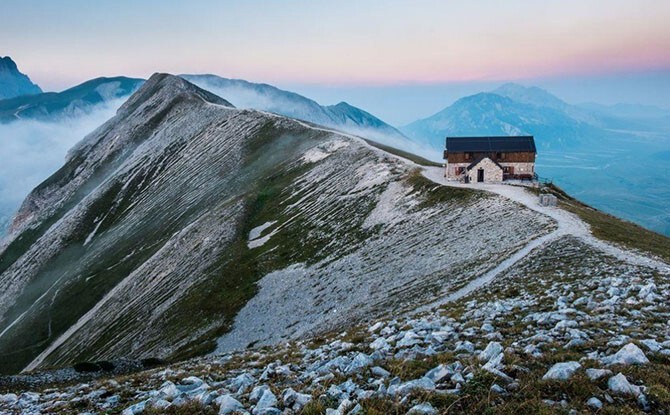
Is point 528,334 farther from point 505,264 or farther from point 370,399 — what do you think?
point 505,264

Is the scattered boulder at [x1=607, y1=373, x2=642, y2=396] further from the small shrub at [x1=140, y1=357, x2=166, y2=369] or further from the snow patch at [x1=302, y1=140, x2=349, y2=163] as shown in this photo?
the snow patch at [x1=302, y1=140, x2=349, y2=163]

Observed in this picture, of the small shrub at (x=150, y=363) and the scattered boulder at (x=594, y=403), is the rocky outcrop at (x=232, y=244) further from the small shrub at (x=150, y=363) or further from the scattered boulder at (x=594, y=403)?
the scattered boulder at (x=594, y=403)

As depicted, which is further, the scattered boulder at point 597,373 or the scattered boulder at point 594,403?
the scattered boulder at point 597,373

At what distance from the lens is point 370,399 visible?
456 inches

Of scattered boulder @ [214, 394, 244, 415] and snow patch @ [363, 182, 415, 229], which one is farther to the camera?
snow patch @ [363, 182, 415, 229]

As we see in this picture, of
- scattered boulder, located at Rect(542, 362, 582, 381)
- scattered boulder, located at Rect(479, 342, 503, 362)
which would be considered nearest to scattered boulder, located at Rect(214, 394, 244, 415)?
scattered boulder, located at Rect(479, 342, 503, 362)

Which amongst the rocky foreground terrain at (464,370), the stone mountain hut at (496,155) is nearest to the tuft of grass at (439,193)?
the stone mountain hut at (496,155)

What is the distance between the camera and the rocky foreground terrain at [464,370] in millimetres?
10844

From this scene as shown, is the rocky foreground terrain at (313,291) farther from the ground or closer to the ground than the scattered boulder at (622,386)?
closer to the ground

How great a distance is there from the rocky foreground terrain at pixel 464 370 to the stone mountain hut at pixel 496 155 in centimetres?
5723

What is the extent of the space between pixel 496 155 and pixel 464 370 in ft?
254

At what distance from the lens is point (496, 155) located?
272 ft

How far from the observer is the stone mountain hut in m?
Result: 79.6

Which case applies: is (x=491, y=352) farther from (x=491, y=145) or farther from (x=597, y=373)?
(x=491, y=145)
